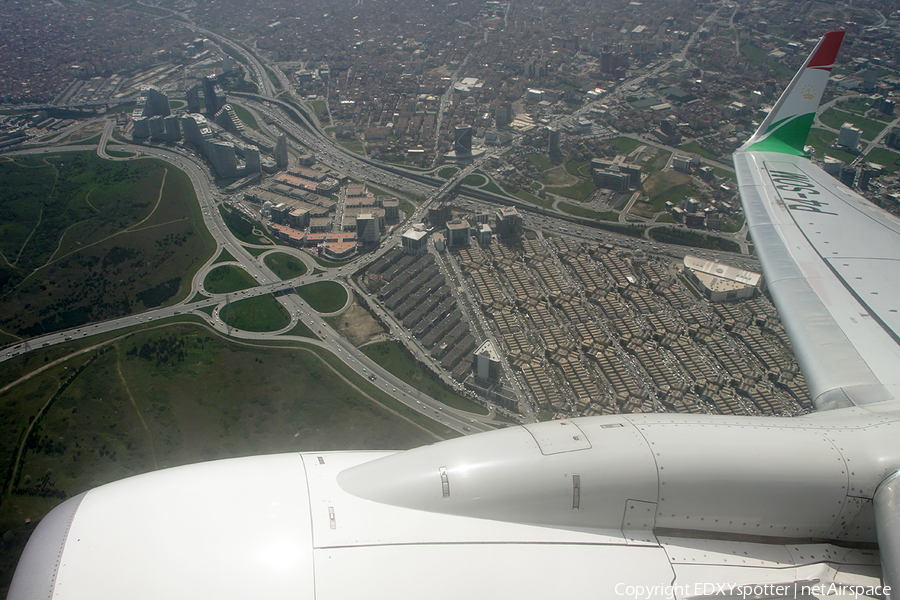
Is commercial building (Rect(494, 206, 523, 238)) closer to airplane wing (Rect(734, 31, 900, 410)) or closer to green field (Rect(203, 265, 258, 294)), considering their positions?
green field (Rect(203, 265, 258, 294))

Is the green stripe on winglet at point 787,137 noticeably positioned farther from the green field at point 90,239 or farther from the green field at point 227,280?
the green field at point 90,239

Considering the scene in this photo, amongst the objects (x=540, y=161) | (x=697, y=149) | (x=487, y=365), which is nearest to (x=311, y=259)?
(x=487, y=365)

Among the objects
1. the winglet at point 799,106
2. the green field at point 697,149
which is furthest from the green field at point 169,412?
the green field at point 697,149

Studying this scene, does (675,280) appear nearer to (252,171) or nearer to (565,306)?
Result: (565,306)

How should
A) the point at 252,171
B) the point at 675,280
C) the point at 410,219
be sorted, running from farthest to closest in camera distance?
the point at 252,171, the point at 410,219, the point at 675,280

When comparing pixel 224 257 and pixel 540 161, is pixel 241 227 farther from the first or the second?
pixel 540 161

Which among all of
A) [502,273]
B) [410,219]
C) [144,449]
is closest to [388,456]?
[144,449]

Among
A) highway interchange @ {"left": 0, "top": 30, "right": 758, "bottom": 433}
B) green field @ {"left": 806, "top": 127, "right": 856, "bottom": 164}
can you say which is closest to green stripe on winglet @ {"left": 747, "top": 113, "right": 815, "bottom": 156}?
highway interchange @ {"left": 0, "top": 30, "right": 758, "bottom": 433}
